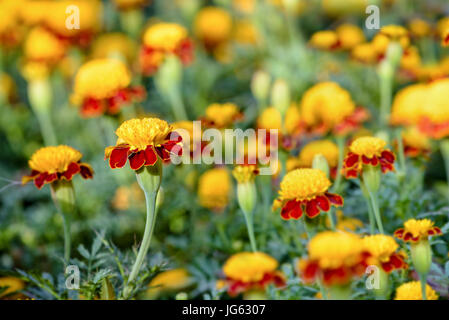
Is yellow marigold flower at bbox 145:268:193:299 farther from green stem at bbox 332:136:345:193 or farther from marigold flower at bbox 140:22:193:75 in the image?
marigold flower at bbox 140:22:193:75

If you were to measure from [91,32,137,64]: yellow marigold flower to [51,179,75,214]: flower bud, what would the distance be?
1.25 metres

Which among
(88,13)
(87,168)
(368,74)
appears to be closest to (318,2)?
(368,74)

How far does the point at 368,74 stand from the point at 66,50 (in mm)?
925

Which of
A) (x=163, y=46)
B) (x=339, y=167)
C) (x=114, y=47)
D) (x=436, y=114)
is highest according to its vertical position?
(x=114, y=47)

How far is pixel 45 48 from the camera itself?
1732mm

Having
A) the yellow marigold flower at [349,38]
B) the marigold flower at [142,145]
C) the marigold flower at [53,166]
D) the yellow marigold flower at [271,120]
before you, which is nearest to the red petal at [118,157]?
the marigold flower at [142,145]

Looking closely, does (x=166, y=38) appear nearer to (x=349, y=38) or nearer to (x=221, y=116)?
(x=221, y=116)

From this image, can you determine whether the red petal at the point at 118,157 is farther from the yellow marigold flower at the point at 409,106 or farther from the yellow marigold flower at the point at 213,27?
the yellow marigold flower at the point at 213,27

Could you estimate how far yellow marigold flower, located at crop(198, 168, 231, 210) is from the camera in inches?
49.6

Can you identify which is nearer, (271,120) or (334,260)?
(334,260)

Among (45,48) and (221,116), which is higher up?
(45,48)

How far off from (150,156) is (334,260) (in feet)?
0.91

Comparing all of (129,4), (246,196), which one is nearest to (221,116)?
(246,196)

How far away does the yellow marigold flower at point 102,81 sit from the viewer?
120cm
